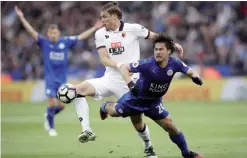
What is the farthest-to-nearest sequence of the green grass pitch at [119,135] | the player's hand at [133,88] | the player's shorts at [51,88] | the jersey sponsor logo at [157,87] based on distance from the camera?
the player's shorts at [51,88]
the green grass pitch at [119,135]
the jersey sponsor logo at [157,87]
the player's hand at [133,88]

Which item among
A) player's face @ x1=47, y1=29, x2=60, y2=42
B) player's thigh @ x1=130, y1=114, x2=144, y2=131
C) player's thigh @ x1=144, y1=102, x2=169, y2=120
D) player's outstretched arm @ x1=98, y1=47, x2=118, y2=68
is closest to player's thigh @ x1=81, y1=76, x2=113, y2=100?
player's outstretched arm @ x1=98, y1=47, x2=118, y2=68

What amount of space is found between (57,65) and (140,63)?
6.78m

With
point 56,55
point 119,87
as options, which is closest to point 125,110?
Result: point 119,87

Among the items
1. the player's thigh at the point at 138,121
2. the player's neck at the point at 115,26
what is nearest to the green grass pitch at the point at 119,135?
the player's thigh at the point at 138,121

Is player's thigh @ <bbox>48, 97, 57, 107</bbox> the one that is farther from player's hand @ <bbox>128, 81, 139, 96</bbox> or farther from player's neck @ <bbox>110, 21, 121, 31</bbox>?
player's hand @ <bbox>128, 81, 139, 96</bbox>

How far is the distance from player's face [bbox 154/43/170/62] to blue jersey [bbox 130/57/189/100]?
0.29ft

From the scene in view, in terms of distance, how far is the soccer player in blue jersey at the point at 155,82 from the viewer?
30.7 ft

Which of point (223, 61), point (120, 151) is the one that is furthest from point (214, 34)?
point (120, 151)

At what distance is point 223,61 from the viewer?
85.6 feet

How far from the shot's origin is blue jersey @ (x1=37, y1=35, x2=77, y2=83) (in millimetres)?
15766

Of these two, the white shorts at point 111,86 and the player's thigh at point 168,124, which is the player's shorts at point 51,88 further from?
the player's thigh at point 168,124

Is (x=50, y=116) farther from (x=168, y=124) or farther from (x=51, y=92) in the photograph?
(x=168, y=124)

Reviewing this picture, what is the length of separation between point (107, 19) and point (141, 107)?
1799 mm

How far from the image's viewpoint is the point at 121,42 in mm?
10695
